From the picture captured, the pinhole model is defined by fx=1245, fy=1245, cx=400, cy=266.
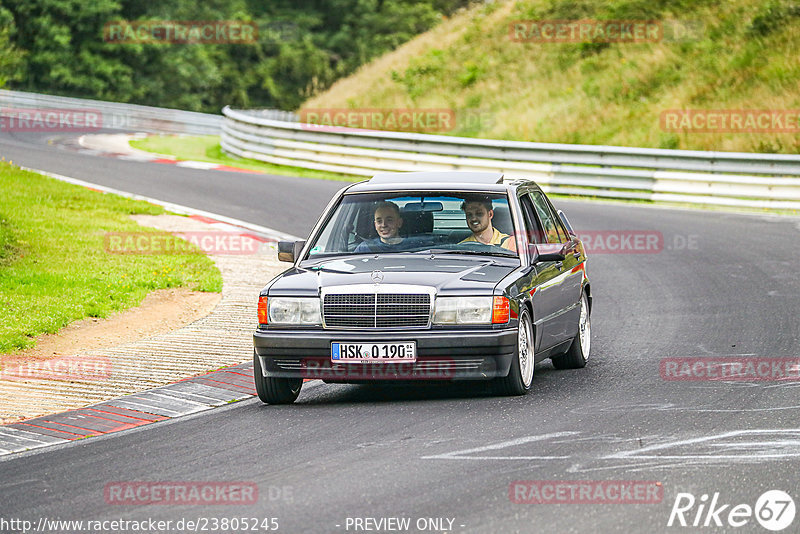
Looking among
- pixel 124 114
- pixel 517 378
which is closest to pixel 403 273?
pixel 517 378

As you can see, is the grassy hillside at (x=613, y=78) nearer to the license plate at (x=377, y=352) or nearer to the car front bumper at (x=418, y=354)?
the car front bumper at (x=418, y=354)

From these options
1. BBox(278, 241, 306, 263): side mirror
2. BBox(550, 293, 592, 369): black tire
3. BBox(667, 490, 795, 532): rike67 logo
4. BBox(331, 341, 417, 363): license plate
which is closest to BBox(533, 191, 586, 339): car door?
→ BBox(550, 293, 592, 369): black tire

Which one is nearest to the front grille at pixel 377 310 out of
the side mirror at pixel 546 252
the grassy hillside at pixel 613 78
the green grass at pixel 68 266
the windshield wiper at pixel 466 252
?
the windshield wiper at pixel 466 252

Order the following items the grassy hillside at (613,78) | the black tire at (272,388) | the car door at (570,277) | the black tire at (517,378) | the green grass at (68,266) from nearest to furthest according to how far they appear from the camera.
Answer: the black tire at (517,378), the black tire at (272,388), the car door at (570,277), the green grass at (68,266), the grassy hillside at (613,78)

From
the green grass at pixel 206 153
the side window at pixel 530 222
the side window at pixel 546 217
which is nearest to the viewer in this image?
the side window at pixel 530 222

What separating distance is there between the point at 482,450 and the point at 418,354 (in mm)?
1398

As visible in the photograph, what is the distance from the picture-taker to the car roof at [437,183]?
991 centimetres

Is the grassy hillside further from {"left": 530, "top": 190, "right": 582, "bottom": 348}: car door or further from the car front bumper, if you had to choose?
the car front bumper

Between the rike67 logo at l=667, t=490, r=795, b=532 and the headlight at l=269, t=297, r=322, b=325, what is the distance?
11.0 feet

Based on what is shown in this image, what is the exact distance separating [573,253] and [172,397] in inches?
144

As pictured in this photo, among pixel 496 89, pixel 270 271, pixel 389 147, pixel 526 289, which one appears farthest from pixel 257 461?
pixel 496 89

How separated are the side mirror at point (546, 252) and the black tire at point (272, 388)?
2.12 metres

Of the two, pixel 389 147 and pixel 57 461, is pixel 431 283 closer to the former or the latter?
pixel 57 461

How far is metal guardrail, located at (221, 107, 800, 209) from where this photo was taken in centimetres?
2352
